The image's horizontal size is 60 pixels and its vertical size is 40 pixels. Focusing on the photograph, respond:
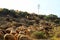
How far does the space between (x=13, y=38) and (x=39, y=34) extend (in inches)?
237

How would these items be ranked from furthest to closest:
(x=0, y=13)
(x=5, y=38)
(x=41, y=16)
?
1. (x=41, y=16)
2. (x=0, y=13)
3. (x=5, y=38)

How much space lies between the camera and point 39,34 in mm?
37094

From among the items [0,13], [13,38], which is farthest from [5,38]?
[0,13]

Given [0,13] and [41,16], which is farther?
[41,16]

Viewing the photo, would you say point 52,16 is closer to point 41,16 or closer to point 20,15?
point 41,16

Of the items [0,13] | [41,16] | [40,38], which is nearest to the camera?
[40,38]

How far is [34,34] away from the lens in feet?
123

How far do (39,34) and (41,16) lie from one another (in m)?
33.1

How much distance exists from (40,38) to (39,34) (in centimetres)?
70

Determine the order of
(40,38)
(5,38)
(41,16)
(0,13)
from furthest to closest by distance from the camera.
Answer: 1. (41,16)
2. (0,13)
3. (40,38)
4. (5,38)

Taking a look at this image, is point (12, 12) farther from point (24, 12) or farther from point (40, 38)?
point (40, 38)

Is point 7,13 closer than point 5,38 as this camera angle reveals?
No

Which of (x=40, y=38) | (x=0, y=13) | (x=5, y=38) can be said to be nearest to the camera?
(x=5, y=38)

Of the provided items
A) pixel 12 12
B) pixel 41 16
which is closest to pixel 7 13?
pixel 12 12
